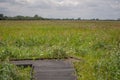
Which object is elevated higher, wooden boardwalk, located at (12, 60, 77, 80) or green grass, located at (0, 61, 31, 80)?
green grass, located at (0, 61, 31, 80)

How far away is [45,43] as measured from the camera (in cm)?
1664

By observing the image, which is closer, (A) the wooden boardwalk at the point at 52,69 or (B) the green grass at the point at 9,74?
(B) the green grass at the point at 9,74

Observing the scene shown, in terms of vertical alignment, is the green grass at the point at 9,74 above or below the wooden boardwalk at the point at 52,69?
above

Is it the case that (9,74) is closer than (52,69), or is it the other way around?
(9,74)

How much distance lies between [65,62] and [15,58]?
2.27 m

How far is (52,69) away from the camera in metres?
9.64

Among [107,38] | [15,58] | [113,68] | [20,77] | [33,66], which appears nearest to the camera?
[20,77]

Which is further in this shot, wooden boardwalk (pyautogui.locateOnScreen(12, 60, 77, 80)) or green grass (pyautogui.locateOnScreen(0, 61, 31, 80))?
wooden boardwalk (pyautogui.locateOnScreen(12, 60, 77, 80))

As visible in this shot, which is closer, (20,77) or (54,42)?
(20,77)

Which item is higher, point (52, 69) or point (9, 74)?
point (9, 74)

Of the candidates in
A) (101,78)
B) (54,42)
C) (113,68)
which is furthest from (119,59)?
(54,42)

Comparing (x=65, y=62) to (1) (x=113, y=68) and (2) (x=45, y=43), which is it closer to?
(1) (x=113, y=68)

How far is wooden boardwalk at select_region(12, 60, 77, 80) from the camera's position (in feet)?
29.0

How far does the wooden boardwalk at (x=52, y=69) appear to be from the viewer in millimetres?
8836
